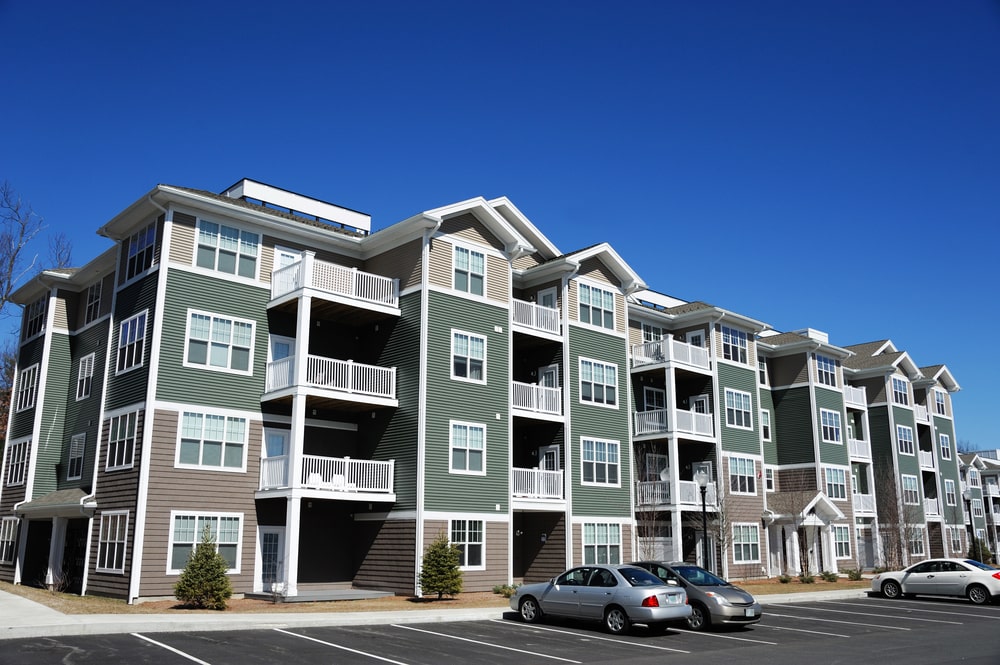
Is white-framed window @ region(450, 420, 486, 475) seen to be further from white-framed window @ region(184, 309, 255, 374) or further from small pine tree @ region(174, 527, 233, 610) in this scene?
small pine tree @ region(174, 527, 233, 610)

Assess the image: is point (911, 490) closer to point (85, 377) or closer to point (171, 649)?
point (85, 377)

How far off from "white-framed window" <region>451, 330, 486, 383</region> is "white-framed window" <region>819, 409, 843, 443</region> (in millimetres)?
24035

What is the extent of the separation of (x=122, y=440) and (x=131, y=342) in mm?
3240

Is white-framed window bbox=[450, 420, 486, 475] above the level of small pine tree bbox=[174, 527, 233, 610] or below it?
above

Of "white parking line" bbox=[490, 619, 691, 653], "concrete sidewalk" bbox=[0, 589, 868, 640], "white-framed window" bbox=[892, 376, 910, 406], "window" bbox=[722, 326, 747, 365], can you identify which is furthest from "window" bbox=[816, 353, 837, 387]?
"white parking line" bbox=[490, 619, 691, 653]

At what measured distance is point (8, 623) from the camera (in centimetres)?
1716

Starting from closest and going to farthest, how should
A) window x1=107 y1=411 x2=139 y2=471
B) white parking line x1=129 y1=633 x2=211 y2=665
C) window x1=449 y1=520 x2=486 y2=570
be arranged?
white parking line x1=129 y1=633 x2=211 y2=665
window x1=107 y1=411 x2=139 y2=471
window x1=449 y1=520 x2=486 y2=570

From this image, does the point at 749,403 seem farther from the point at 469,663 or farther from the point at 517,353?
the point at 469,663

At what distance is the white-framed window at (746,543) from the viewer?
40.2 meters

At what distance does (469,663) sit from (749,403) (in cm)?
3169

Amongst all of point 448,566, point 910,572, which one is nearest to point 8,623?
point 448,566

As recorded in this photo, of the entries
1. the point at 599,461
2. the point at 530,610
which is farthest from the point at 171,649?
the point at 599,461

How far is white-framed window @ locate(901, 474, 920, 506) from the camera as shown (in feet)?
176

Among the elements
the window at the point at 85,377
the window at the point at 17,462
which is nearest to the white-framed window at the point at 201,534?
the window at the point at 85,377
